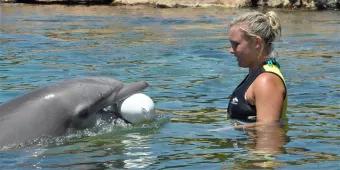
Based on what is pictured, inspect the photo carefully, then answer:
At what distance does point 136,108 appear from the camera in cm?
662

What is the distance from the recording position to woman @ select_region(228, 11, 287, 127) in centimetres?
621

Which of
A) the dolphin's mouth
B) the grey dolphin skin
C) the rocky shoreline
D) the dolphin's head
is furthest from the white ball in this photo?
the rocky shoreline

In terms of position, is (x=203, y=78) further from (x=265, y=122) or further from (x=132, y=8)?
(x=132, y=8)

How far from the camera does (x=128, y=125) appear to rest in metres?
→ 6.90

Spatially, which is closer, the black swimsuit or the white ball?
the black swimsuit

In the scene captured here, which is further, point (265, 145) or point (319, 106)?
point (319, 106)

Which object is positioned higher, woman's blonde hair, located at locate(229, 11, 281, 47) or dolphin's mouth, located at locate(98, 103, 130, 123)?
woman's blonde hair, located at locate(229, 11, 281, 47)

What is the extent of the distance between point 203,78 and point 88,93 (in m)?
5.05

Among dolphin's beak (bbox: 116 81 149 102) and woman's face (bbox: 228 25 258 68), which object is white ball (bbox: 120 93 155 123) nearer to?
dolphin's beak (bbox: 116 81 149 102)

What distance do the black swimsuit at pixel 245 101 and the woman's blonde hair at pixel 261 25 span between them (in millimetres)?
213

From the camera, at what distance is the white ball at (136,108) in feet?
21.6

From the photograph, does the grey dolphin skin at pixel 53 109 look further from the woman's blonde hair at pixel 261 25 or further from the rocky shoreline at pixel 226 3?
the rocky shoreline at pixel 226 3

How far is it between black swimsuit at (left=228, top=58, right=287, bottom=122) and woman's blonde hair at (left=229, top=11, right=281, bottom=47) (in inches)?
8.4

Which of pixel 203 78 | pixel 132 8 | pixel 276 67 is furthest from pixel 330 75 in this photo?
pixel 132 8
